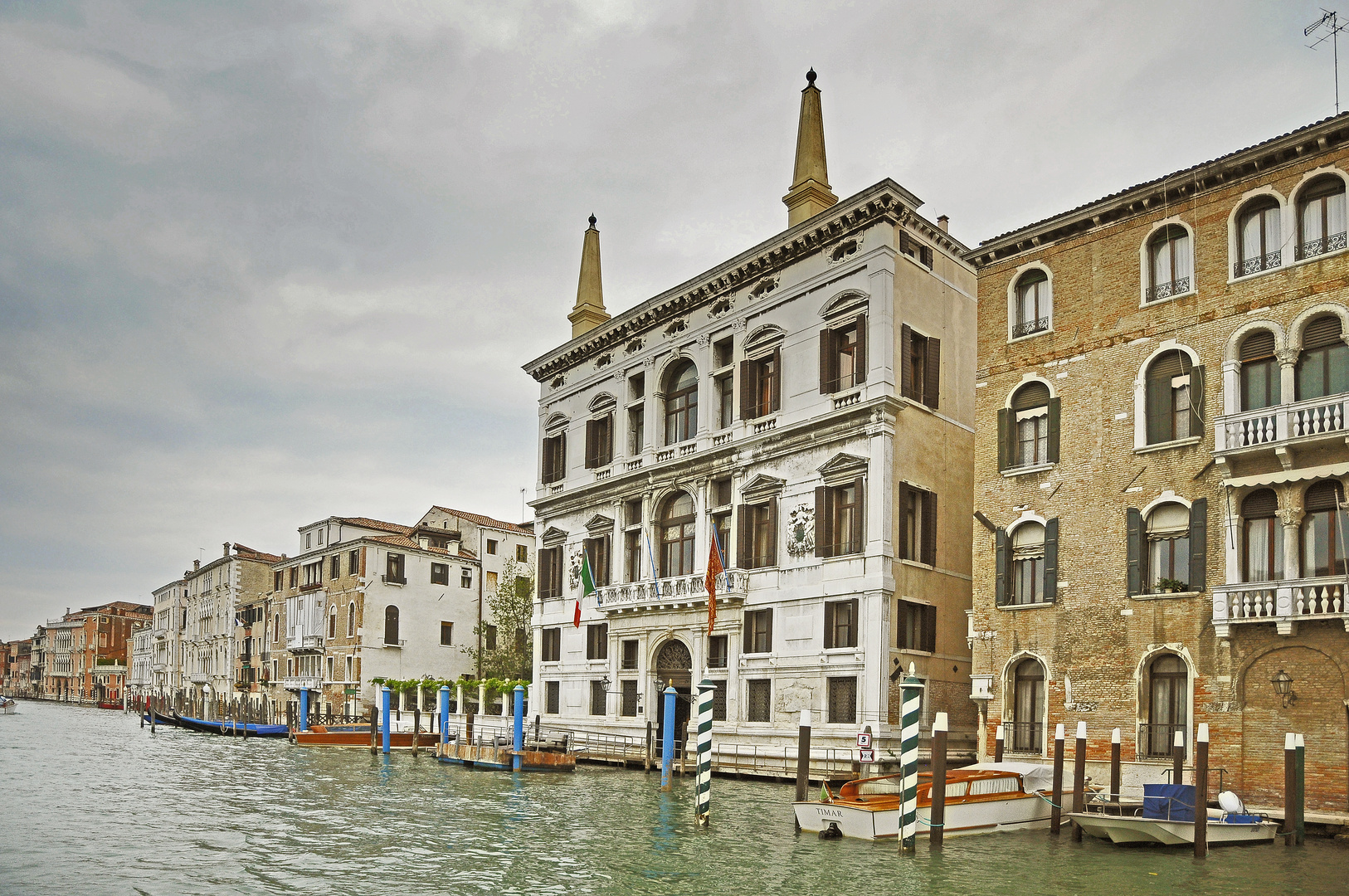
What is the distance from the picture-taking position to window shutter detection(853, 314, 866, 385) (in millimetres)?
29016

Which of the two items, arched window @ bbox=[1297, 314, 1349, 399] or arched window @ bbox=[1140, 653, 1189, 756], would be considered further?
arched window @ bbox=[1140, 653, 1189, 756]

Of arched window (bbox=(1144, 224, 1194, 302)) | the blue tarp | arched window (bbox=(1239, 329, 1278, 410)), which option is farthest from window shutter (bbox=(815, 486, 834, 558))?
the blue tarp

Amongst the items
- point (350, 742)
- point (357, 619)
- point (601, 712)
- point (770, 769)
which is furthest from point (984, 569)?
point (357, 619)

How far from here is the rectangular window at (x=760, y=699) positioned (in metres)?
30.3

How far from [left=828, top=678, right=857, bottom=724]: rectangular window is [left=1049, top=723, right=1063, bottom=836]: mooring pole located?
8.49 meters

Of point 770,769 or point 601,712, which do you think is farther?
point 601,712

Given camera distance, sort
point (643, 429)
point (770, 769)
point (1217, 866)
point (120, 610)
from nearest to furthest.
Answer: point (1217, 866) → point (770, 769) → point (643, 429) → point (120, 610)

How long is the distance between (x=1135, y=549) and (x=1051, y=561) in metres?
1.85

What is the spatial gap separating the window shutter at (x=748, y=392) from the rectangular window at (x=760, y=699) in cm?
725

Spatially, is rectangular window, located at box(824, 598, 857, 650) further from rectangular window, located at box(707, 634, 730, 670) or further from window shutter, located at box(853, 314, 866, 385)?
window shutter, located at box(853, 314, 866, 385)

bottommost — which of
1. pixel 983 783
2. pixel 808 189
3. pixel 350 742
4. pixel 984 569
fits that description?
pixel 350 742

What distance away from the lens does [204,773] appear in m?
31.6

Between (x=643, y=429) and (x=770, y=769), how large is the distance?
11.9 metres

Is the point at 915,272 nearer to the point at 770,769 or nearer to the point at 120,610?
the point at 770,769
